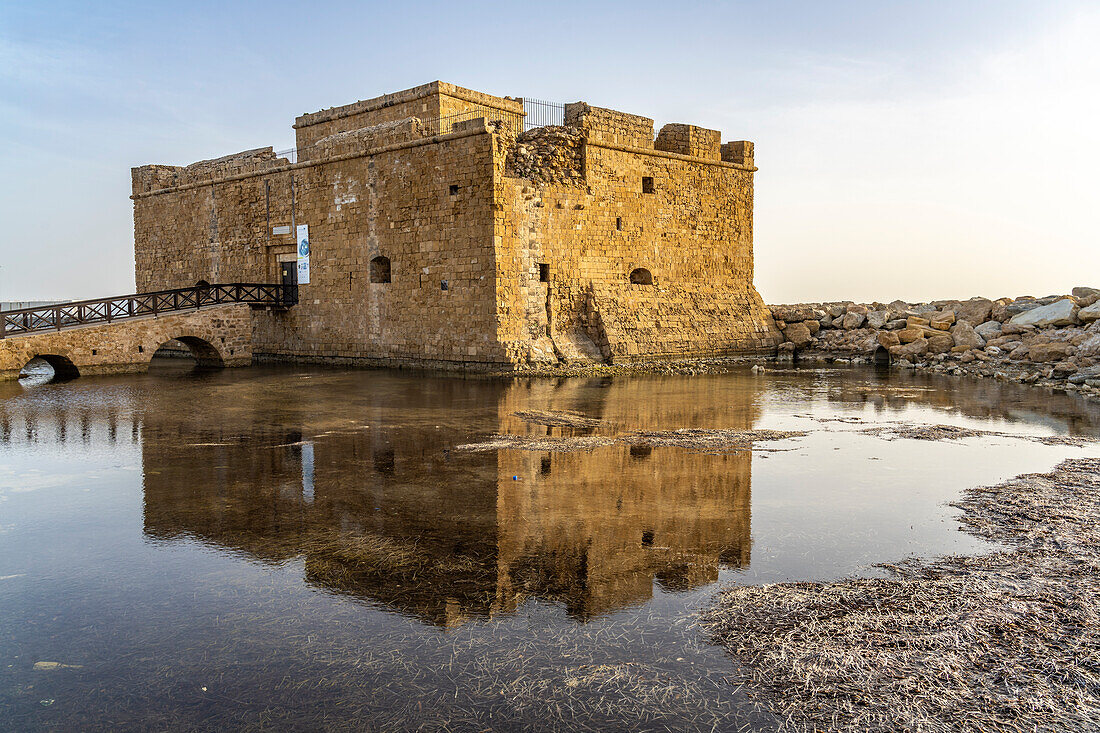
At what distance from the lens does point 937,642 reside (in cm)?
342

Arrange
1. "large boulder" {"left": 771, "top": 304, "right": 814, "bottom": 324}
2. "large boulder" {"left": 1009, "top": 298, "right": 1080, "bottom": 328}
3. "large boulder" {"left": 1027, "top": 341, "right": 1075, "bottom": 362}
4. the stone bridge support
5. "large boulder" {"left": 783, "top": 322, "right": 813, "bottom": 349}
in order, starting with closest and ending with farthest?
the stone bridge support, "large boulder" {"left": 1027, "top": 341, "right": 1075, "bottom": 362}, "large boulder" {"left": 1009, "top": 298, "right": 1080, "bottom": 328}, "large boulder" {"left": 783, "top": 322, "right": 813, "bottom": 349}, "large boulder" {"left": 771, "top": 304, "right": 814, "bottom": 324}

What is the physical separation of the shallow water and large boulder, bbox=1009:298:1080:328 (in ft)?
33.2

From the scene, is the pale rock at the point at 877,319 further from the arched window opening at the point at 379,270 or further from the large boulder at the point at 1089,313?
the arched window opening at the point at 379,270

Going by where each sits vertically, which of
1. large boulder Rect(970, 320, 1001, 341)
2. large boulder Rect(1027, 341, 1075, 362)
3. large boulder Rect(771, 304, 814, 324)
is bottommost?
large boulder Rect(1027, 341, 1075, 362)

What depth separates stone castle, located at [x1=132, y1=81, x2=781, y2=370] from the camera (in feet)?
56.3

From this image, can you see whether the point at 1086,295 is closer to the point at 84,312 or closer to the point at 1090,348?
the point at 1090,348

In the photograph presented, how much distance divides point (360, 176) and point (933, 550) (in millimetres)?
17343

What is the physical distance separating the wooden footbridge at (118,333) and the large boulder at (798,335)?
15583mm

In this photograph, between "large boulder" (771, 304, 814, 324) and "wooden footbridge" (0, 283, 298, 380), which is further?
"large boulder" (771, 304, 814, 324)

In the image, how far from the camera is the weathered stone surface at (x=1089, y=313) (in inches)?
697

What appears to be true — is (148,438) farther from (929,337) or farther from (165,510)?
(929,337)

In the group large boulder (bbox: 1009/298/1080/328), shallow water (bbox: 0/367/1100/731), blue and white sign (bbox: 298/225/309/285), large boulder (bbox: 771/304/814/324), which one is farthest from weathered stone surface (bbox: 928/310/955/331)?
blue and white sign (bbox: 298/225/309/285)

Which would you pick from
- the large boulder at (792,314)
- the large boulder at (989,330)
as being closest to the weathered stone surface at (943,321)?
the large boulder at (989,330)

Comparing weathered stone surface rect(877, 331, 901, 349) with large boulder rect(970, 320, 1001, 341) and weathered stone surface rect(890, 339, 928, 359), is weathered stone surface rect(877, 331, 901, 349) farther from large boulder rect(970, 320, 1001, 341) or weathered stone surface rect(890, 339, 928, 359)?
large boulder rect(970, 320, 1001, 341)
